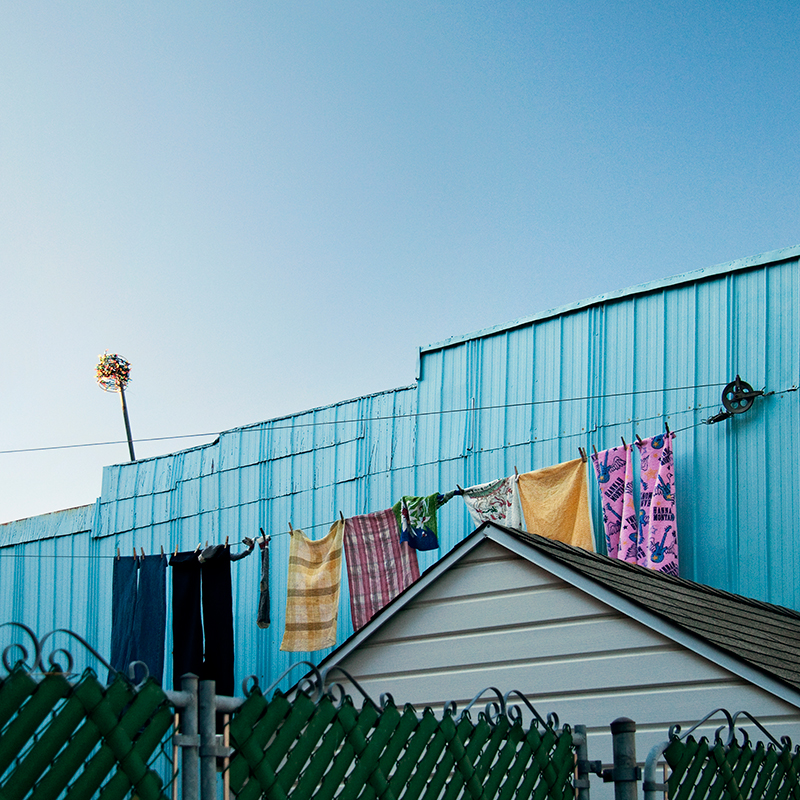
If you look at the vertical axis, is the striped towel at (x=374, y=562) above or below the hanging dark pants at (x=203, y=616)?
above

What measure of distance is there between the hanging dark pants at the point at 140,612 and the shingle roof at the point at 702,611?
746 cm

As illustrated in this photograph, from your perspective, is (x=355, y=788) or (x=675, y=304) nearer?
(x=355, y=788)

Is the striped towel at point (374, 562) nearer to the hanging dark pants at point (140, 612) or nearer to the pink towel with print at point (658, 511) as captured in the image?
the pink towel with print at point (658, 511)

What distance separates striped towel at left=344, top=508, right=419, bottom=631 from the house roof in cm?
448

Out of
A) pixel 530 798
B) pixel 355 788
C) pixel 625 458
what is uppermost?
Result: pixel 625 458

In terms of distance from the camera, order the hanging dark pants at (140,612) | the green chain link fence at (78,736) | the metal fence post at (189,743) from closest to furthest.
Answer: the green chain link fence at (78,736) < the metal fence post at (189,743) < the hanging dark pants at (140,612)

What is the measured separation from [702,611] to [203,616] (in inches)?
290

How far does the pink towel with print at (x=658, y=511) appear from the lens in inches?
397

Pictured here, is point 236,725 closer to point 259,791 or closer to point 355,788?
point 259,791

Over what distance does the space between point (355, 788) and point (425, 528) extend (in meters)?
8.51

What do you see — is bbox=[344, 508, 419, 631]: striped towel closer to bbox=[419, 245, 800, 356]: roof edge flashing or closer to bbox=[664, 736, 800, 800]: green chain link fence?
bbox=[419, 245, 800, 356]: roof edge flashing

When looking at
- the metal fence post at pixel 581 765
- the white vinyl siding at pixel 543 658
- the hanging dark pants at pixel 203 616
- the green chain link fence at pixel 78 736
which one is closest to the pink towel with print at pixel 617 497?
the white vinyl siding at pixel 543 658

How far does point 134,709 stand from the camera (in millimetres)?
2521

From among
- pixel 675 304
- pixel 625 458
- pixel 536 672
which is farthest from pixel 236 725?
pixel 675 304
